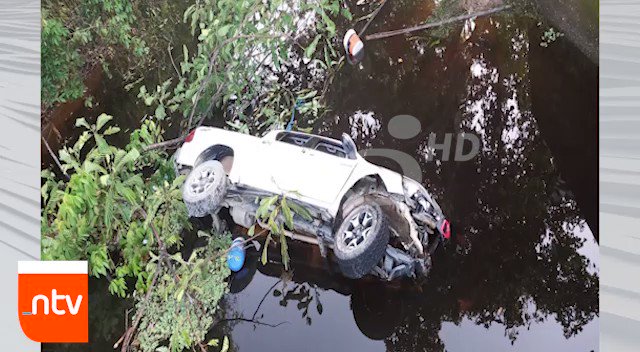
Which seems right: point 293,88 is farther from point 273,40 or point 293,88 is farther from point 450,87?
point 450,87

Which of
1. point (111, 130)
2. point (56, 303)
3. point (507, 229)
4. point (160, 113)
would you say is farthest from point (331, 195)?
point (56, 303)

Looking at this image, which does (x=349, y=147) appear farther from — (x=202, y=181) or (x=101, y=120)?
(x=101, y=120)

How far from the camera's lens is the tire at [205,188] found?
6.06ft

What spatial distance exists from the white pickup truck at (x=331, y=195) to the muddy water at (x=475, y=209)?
2.0 inches

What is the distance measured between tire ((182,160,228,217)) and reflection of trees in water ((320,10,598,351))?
0.44 m

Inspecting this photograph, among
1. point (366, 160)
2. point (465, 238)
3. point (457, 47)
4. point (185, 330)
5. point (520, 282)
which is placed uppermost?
point (457, 47)

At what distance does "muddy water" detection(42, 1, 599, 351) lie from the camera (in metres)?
1.79

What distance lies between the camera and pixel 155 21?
1989 mm

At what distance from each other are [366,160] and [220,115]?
1.75ft

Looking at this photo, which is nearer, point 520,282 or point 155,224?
point 520,282

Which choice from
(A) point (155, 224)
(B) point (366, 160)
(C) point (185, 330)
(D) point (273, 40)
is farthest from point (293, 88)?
(C) point (185, 330)

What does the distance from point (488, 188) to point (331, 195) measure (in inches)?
20.4

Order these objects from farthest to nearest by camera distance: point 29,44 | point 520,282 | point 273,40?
point 29,44 → point 273,40 → point 520,282

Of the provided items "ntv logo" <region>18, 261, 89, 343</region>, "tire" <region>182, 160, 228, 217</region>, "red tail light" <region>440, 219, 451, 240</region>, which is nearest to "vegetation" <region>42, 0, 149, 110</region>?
"tire" <region>182, 160, 228, 217</region>
